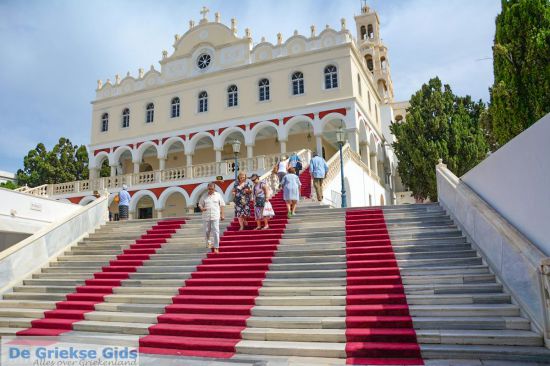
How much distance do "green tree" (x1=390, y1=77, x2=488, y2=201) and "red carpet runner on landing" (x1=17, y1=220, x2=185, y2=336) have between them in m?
16.7

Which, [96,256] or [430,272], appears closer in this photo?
[430,272]

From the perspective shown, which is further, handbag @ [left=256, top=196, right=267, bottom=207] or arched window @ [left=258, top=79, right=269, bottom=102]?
arched window @ [left=258, top=79, right=269, bottom=102]

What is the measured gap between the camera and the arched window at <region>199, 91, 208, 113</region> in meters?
26.2

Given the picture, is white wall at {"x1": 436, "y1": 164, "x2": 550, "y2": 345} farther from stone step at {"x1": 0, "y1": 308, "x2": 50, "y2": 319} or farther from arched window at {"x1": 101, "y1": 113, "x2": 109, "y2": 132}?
arched window at {"x1": 101, "y1": 113, "x2": 109, "y2": 132}

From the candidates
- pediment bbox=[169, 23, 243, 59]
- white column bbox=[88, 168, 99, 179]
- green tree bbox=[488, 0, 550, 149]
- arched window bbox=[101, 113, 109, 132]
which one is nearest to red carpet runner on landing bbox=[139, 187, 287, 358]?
green tree bbox=[488, 0, 550, 149]

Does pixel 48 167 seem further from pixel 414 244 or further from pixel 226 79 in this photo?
pixel 414 244

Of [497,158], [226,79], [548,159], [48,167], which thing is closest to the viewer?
[548,159]

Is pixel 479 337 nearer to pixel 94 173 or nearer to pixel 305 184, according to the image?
pixel 305 184

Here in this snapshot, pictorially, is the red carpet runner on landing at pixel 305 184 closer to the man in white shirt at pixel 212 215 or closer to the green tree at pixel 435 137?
the man in white shirt at pixel 212 215

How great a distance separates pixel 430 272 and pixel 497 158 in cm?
224

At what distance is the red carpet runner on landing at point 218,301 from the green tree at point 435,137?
15771 millimetres

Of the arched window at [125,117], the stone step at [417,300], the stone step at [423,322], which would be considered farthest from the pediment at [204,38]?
the stone step at [423,322]

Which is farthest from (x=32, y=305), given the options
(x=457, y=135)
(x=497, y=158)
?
(x=457, y=135)

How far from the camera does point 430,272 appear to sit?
6.99 m
